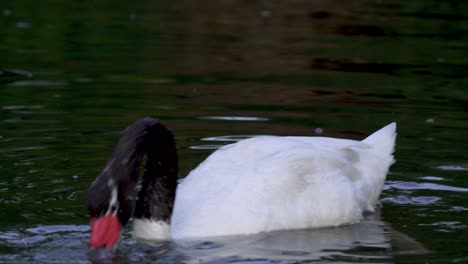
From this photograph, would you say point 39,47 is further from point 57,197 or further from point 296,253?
point 296,253

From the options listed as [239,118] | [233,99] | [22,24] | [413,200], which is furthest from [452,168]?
[22,24]

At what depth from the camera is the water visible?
8062mm

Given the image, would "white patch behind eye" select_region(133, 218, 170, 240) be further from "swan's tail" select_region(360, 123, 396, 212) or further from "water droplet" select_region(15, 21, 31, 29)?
"water droplet" select_region(15, 21, 31, 29)

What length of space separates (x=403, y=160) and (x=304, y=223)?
232 centimetres

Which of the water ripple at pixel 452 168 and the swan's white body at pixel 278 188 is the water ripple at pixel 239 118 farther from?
the swan's white body at pixel 278 188

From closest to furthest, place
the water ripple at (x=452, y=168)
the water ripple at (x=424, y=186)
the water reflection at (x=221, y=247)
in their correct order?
the water reflection at (x=221, y=247) → the water ripple at (x=424, y=186) → the water ripple at (x=452, y=168)

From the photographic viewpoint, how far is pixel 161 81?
14578 mm

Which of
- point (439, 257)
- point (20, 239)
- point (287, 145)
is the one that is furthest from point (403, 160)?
point (20, 239)

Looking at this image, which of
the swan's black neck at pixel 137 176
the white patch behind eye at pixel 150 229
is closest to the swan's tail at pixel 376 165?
the swan's black neck at pixel 137 176

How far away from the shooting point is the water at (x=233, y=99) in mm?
8062

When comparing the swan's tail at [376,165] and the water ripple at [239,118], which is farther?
the water ripple at [239,118]

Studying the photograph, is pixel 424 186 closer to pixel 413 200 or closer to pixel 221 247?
pixel 413 200

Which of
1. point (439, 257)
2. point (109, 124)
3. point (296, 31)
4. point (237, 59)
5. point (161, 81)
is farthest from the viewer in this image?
point (296, 31)

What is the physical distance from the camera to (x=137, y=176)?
290 inches
